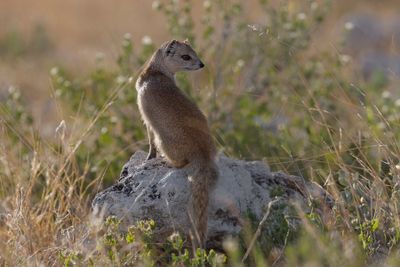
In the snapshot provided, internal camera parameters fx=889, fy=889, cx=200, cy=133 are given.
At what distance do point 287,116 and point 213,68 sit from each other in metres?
1.25

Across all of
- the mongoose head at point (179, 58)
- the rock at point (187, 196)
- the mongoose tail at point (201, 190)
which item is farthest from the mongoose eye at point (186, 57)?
the mongoose tail at point (201, 190)

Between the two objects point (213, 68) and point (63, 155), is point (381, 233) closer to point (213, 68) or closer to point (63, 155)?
point (63, 155)

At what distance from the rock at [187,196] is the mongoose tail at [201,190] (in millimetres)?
66

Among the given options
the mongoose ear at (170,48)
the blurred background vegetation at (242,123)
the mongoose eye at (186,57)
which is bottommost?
the blurred background vegetation at (242,123)

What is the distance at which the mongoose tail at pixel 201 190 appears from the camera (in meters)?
4.55

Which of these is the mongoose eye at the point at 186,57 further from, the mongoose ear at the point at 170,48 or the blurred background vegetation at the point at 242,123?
the blurred background vegetation at the point at 242,123

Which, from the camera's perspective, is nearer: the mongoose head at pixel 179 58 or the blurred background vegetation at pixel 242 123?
the blurred background vegetation at pixel 242 123

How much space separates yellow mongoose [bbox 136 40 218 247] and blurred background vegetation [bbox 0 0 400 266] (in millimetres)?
316

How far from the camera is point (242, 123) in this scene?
312 inches

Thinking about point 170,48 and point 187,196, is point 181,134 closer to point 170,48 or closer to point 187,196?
point 187,196

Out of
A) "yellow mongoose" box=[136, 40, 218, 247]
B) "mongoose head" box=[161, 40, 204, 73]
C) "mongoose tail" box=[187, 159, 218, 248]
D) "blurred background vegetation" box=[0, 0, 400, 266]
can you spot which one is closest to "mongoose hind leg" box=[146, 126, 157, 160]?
"yellow mongoose" box=[136, 40, 218, 247]

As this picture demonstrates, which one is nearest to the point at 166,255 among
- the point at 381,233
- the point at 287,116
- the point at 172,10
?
the point at 381,233

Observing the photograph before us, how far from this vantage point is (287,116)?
8.79m

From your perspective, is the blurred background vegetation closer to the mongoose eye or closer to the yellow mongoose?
the yellow mongoose
